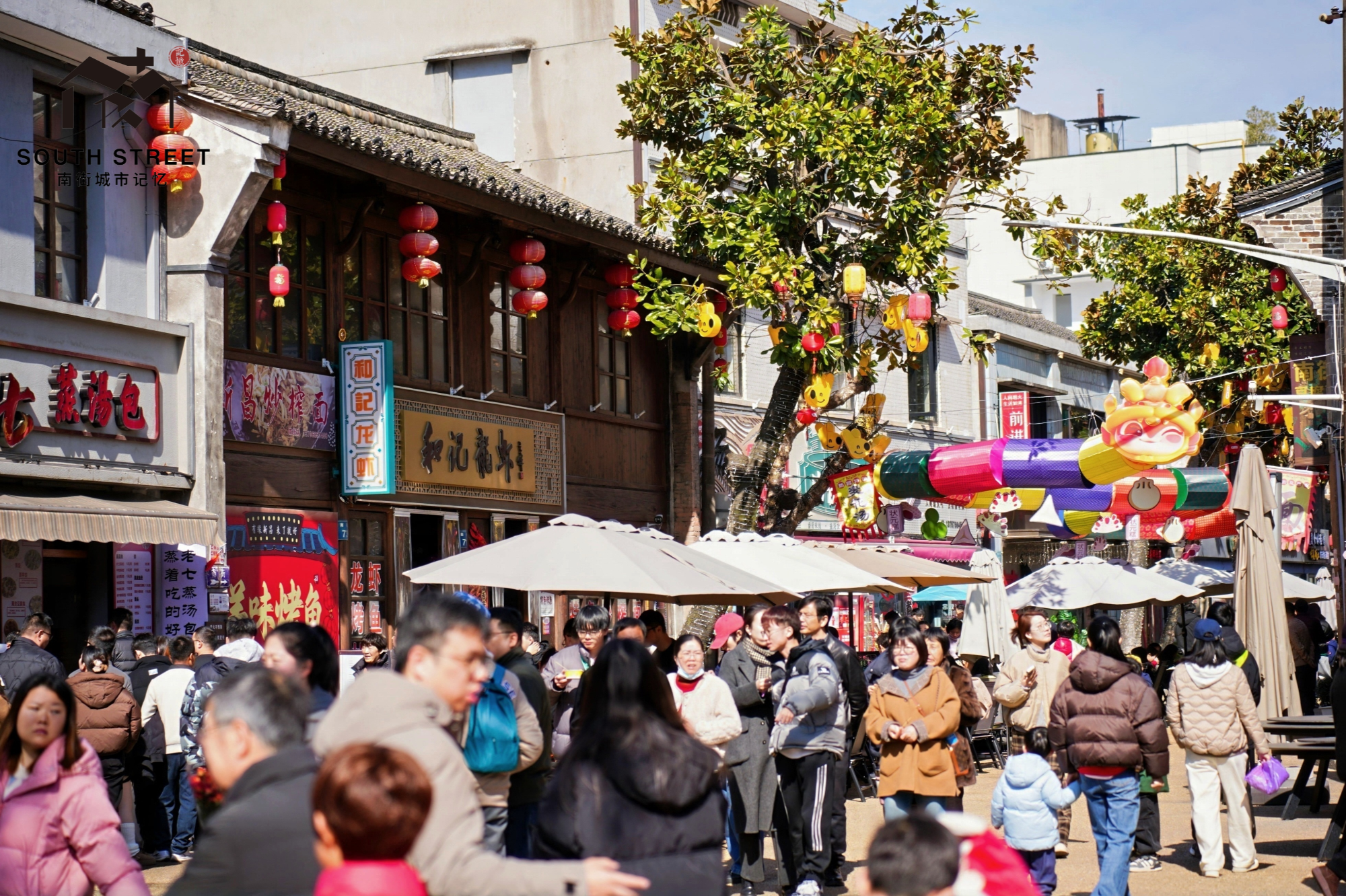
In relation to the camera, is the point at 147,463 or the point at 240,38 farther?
the point at 240,38

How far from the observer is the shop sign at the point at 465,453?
17.6 m

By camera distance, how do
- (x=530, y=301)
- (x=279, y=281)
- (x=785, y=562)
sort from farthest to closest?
1. (x=530, y=301)
2. (x=279, y=281)
3. (x=785, y=562)

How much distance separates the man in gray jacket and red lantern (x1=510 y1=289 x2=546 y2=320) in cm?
906

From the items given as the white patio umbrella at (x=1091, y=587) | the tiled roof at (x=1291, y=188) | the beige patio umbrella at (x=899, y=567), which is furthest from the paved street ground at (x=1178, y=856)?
the tiled roof at (x=1291, y=188)

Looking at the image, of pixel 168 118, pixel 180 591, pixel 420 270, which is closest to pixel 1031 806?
pixel 180 591

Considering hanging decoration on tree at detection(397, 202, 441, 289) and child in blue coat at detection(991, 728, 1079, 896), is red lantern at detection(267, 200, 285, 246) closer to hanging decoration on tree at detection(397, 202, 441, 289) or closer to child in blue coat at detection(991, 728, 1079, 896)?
hanging decoration on tree at detection(397, 202, 441, 289)

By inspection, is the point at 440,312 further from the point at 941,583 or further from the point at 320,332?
the point at 941,583

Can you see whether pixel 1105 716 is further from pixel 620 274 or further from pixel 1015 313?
pixel 1015 313

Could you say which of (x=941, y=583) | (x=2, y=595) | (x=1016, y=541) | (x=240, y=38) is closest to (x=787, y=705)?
(x=2, y=595)

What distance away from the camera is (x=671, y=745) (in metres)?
5.01

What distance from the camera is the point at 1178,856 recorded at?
12.4 meters

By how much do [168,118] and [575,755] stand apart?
10945 mm

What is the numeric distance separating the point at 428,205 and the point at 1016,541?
23.2m

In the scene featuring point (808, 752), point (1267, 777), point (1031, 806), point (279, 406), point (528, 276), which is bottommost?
point (1267, 777)
